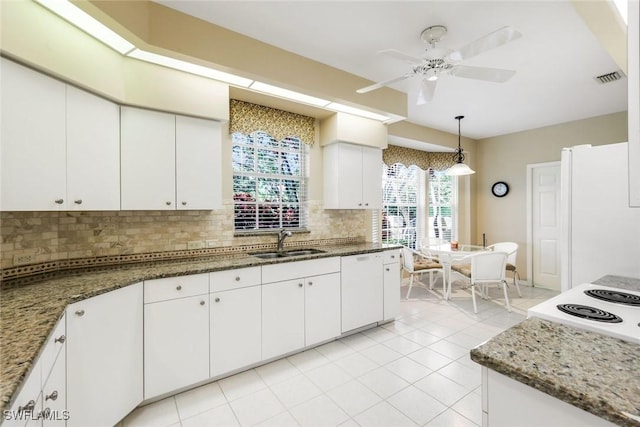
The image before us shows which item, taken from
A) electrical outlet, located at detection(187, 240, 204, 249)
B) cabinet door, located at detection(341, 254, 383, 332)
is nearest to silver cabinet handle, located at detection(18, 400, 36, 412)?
electrical outlet, located at detection(187, 240, 204, 249)

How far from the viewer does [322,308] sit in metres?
2.73

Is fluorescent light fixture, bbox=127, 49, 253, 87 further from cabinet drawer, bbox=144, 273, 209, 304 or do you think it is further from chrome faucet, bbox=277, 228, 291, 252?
cabinet drawer, bbox=144, 273, 209, 304

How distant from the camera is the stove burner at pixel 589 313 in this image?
44.4 inches

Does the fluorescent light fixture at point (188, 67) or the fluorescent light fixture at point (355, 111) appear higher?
the fluorescent light fixture at point (355, 111)

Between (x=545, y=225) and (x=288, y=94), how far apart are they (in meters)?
4.89

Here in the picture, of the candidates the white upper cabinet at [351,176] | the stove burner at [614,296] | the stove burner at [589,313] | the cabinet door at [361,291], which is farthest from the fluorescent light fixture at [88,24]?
the stove burner at [614,296]

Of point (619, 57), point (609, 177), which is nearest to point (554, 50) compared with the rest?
point (619, 57)

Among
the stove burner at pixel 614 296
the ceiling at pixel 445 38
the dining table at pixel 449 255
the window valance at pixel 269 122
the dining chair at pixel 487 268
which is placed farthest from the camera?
the dining table at pixel 449 255

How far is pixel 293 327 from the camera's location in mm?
2553

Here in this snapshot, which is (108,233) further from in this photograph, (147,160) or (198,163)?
(198,163)

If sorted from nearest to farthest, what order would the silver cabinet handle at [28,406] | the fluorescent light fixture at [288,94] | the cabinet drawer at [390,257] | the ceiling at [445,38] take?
1. the silver cabinet handle at [28,406]
2. the ceiling at [445,38]
3. the fluorescent light fixture at [288,94]
4. the cabinet drawer at [390,257]

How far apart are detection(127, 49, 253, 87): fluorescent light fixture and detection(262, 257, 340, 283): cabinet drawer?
5.42 ft

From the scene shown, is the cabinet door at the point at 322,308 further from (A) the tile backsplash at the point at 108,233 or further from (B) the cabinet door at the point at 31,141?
(B) the cabinet door at the point at 31,141

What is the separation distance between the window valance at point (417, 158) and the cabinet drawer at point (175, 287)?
11.5ft
